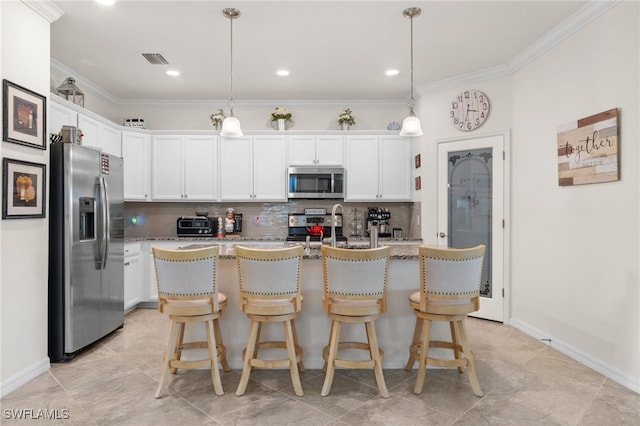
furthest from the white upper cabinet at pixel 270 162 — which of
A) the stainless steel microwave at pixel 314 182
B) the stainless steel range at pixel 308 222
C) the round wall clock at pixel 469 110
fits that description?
the round wall clock at pixel 469 110

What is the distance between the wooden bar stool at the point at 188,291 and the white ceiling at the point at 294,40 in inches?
78.6

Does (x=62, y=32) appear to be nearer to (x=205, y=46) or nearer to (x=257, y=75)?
(x=205, y=46)

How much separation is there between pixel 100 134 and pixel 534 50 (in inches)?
189

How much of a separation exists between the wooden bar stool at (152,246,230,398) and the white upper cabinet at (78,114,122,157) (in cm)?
240

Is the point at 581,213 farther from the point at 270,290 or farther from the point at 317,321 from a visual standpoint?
the point at 270,290

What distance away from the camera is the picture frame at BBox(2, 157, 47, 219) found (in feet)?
8.08

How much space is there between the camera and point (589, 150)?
2924mm

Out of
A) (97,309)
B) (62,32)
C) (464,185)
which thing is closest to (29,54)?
(62,32)

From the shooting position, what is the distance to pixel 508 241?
13.1ft

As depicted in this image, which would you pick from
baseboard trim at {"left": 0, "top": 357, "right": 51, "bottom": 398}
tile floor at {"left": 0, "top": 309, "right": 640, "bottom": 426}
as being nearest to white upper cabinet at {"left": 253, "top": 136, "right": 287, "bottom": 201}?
tile floor at {"left": 0, "top": 309, "right": 640, "bottom": 426}

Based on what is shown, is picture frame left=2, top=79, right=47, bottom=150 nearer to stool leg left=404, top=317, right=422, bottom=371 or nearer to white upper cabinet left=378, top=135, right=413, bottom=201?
stool leg left=404, top=317, right=422, bottom=371

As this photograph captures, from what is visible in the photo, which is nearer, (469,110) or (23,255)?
(23,255)

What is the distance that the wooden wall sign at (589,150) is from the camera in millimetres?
2717

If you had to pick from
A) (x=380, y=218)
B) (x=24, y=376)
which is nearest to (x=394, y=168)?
(x=380, y=218)
